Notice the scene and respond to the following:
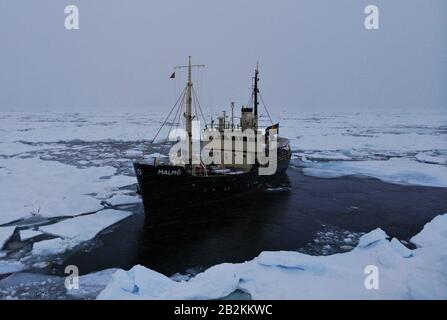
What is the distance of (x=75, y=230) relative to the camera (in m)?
15.3

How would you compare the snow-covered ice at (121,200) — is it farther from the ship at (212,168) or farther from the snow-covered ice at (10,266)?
the snow-covered ice at (10,266)

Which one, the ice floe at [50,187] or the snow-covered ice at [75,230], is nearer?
the snow-covered ice at [75,230]

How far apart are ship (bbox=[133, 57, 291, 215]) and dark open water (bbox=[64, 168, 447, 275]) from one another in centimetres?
80

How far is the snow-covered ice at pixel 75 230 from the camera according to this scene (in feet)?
44.3

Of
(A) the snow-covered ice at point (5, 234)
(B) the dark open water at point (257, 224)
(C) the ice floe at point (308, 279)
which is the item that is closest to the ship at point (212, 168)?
(B) the dark open water at point (257, 224)

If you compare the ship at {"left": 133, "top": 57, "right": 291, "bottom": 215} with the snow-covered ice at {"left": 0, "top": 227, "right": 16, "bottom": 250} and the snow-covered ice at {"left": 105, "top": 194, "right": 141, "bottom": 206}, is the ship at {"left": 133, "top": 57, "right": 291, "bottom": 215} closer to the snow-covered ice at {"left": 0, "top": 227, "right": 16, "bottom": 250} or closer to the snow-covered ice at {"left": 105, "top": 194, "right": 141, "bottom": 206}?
the snow-covered ice at {"left": 105, "top": 194, "right": 141, "bottom": 206}

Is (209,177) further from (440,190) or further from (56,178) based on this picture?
(440,190)

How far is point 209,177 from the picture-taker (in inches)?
747

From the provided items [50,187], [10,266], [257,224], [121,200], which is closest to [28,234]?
[10,266]

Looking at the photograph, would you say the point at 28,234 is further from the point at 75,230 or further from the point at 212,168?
the point at 212,168

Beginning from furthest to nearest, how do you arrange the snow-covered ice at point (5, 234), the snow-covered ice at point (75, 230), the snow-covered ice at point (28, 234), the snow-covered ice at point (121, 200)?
the snow-covered ice at point (121, 200)
the snow-covered ice at point (28, 234)
the snow-covered ice at point (5, 234)
the snow-covered ice at point (75, 230)

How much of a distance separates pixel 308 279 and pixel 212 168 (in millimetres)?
13104

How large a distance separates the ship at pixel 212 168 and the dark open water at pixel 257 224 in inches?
31.7
